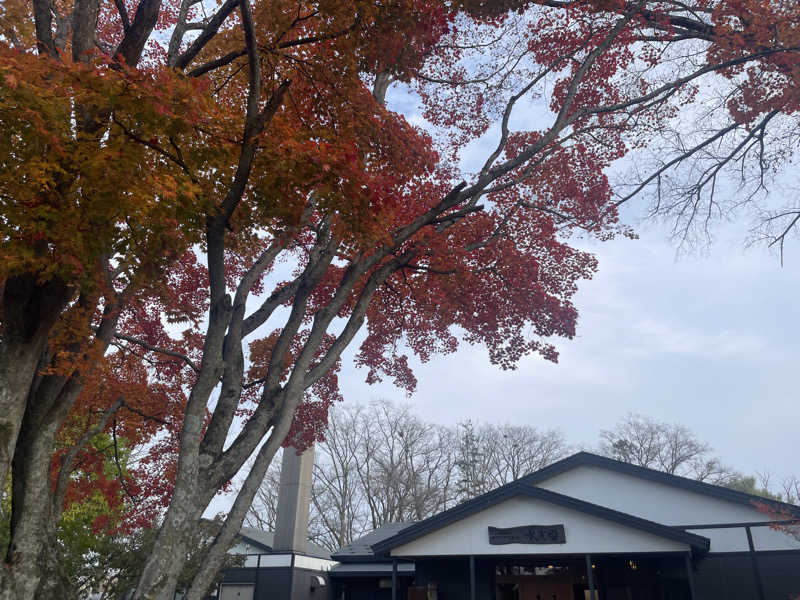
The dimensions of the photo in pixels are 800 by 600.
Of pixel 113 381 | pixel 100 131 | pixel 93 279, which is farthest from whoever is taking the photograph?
pixel 113 381

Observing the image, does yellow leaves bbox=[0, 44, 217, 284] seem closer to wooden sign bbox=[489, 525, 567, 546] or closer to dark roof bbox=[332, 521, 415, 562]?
wooden sign bbox=[489, 525, 567, 546]

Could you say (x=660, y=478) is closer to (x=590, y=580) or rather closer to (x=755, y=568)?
(x=755, y=568)

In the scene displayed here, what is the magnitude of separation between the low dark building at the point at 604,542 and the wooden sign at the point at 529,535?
2 centimetres

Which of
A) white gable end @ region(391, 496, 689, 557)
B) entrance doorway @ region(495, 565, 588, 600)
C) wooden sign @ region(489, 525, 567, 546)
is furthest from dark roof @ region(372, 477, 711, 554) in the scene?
entrance doorway @ region(495, 565, 588, 600)

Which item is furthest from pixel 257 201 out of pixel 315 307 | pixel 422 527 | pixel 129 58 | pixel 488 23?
pixel 422 527

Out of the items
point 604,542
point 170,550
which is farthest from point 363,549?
point 170,550

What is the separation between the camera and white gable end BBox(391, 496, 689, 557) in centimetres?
1152

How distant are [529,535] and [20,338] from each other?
10616 mm

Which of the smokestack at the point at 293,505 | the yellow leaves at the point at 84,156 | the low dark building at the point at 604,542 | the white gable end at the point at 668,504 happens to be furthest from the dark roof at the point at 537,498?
the yellow leaves at the point at 84,156

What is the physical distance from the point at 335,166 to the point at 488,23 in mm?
3840

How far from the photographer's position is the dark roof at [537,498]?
36.3 ft

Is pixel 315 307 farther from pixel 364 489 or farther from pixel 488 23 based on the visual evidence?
pixel 364 489

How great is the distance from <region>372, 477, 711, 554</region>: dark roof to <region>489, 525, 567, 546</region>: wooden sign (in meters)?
0.56

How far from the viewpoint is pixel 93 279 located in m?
6.08
